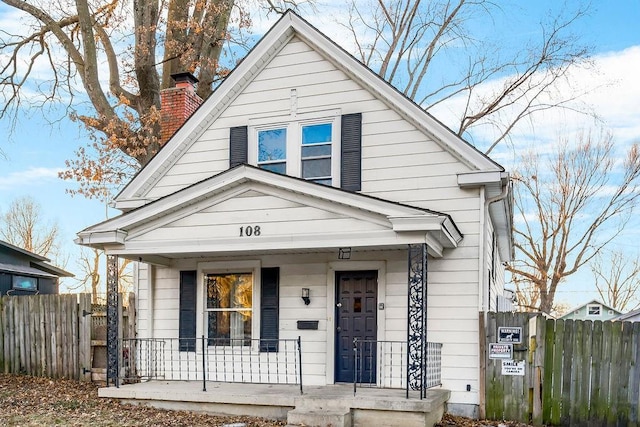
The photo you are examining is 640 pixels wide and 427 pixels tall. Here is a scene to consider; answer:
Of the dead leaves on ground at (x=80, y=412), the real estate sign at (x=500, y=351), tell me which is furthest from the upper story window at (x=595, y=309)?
the dead leaves on ground at (x=80, y=412)

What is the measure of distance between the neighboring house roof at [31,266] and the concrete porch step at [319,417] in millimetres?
13115

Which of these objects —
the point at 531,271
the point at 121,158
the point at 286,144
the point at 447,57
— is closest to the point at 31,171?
the point at 121,158

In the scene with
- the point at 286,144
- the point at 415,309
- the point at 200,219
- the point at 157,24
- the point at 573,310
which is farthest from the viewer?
the point at 573,310

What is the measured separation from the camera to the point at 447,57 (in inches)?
894

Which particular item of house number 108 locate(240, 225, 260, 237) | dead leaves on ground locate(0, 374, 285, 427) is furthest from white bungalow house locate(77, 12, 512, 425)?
dead leaves on ground locate(0, 374, 285, 427)

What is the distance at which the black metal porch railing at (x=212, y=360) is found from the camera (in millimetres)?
10688

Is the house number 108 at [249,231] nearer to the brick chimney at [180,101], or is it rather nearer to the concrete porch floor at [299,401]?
the concrete porch floor at [299,401]

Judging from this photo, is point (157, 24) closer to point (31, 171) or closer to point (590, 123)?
point (31, 171)

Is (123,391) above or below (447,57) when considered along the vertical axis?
below

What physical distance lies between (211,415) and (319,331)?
2.29 m

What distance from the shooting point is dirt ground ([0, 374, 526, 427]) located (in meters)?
8.72

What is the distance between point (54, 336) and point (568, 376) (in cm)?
1001

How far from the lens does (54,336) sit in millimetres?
12789

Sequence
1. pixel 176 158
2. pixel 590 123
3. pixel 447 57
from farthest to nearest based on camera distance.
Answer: pixel 590 123 → pixel 447 57 → pixel 176 158
